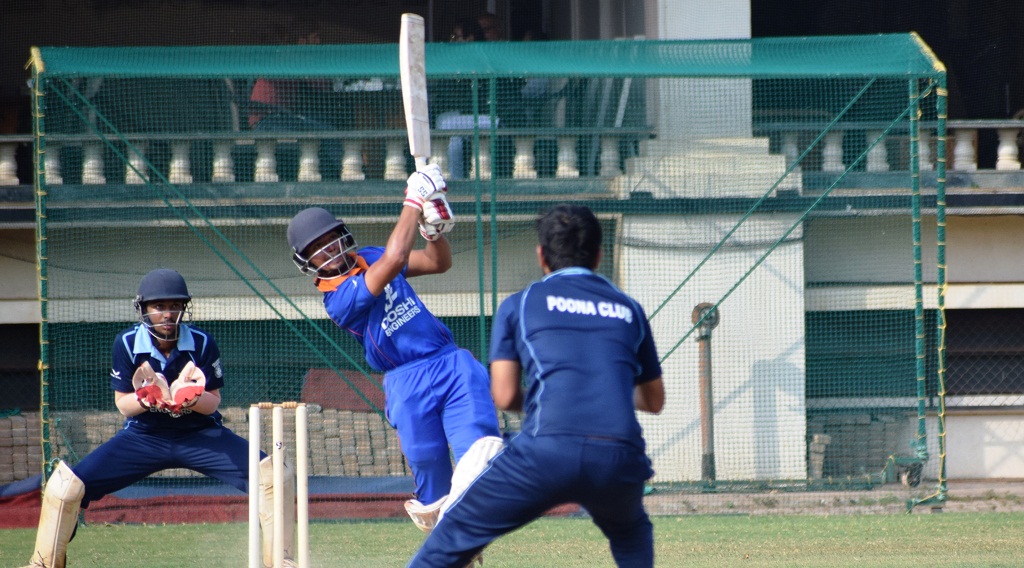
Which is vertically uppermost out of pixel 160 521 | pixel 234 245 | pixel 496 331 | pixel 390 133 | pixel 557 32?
pixel 557 32

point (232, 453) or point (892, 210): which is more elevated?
point (892, 210)

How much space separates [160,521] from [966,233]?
346 inches

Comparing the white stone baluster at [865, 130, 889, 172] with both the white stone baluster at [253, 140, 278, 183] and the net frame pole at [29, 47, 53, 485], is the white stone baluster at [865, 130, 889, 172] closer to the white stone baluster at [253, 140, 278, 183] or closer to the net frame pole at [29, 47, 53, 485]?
the white stone baluster at [253, 140, 278, 183]

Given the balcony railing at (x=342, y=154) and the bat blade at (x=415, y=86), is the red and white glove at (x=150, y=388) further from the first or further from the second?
the balcony railing at (x=342, y=154)

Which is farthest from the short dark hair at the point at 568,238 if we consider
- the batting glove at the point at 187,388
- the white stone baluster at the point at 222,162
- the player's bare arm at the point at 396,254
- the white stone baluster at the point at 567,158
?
the white stone baluster at the point at 222,162

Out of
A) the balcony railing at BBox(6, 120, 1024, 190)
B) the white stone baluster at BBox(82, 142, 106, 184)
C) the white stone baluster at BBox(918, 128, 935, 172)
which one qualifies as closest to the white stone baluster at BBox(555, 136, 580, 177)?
the balcony railing at BBox(6, 120, 1024, 190)

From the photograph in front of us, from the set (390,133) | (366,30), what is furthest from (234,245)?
(366,30)

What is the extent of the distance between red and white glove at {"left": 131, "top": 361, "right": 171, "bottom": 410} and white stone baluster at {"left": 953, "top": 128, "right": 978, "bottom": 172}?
9.56 m

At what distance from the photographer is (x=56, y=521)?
246 inches

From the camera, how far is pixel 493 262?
1074 centimetres

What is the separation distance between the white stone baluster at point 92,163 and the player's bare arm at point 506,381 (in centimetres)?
870

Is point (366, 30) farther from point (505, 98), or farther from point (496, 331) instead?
point (496, 331)

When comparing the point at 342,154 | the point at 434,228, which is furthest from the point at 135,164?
the point at 434,228

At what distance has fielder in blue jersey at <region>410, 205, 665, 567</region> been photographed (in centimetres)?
399
